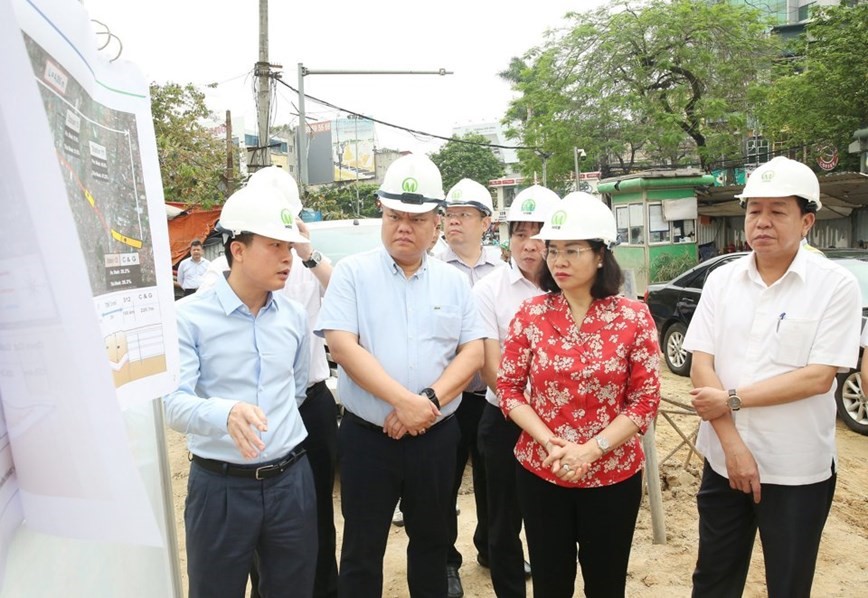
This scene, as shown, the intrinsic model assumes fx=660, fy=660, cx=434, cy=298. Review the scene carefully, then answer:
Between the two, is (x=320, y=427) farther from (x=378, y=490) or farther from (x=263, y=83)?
(x=263, y=83)

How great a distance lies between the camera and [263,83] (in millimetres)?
13242

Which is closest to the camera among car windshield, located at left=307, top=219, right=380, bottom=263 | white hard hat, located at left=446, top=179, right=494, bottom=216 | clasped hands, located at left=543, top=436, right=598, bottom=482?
clasped hands, located at left=543, top=436, right=598, bottom=482

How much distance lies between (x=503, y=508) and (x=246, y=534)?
4.61ft

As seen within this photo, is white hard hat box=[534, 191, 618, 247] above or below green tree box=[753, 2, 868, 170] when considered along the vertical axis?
below

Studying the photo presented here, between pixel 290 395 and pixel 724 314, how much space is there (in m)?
1.74

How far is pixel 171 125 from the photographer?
16.6m

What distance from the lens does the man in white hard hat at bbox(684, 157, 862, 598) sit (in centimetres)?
244

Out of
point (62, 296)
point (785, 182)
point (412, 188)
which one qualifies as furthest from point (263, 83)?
point (62, 296)

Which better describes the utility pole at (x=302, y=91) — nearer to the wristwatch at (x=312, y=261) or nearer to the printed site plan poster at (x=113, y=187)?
the wristwatch at (x=312, y=261)

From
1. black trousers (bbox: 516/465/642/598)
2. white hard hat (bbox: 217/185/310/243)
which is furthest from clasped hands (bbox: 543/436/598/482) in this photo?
white hard hat (bbox: 217/185/310/243)

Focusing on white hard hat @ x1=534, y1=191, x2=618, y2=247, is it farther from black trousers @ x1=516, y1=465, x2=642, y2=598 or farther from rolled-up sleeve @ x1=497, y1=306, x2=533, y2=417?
black trousers @ x1=516, y1=465, x2=642, y2=598

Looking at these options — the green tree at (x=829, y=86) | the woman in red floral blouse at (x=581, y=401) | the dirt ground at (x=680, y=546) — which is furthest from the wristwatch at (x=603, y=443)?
the green tree at (x=829, y=86)

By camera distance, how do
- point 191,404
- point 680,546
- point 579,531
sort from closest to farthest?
1. point 191,404
2. point 579,531
3. point 680,546

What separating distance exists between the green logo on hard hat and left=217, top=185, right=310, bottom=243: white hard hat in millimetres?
1004
